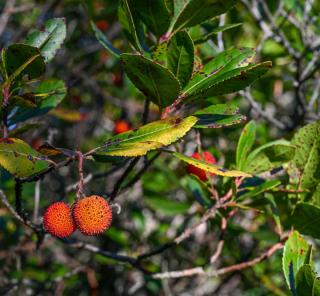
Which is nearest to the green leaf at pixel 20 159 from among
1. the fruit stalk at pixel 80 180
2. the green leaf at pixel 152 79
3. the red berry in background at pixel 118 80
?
the fruit stalk at pixel 80 180

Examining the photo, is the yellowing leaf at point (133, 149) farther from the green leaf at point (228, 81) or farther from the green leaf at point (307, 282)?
the green leaf at point (307, 282)

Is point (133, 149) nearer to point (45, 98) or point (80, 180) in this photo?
point (80, 180)

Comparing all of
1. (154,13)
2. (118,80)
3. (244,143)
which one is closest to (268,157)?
(244,143)

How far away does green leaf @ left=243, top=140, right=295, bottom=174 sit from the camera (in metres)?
1.44

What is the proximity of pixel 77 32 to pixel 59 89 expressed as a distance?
6.82ft

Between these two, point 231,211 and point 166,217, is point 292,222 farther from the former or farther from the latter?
point 166,217

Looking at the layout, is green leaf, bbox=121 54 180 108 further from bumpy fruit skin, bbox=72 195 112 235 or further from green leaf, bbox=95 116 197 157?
bumpy fruit skin, bbox=72 195 112 235

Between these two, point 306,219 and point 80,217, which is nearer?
point 80,217

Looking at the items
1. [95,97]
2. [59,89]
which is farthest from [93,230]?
[95,97]

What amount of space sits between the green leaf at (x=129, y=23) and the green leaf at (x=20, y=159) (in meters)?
0.36

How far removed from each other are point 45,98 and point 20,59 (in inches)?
13.8

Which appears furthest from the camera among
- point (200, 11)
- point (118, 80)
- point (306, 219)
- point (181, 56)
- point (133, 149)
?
point (118, 80)

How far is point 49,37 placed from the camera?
1357 millimetres

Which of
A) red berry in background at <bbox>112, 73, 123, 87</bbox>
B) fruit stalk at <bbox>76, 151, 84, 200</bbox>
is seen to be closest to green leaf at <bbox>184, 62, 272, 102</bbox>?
fruit stalk at <bbox>76, 151, 84, 200</bbox>
